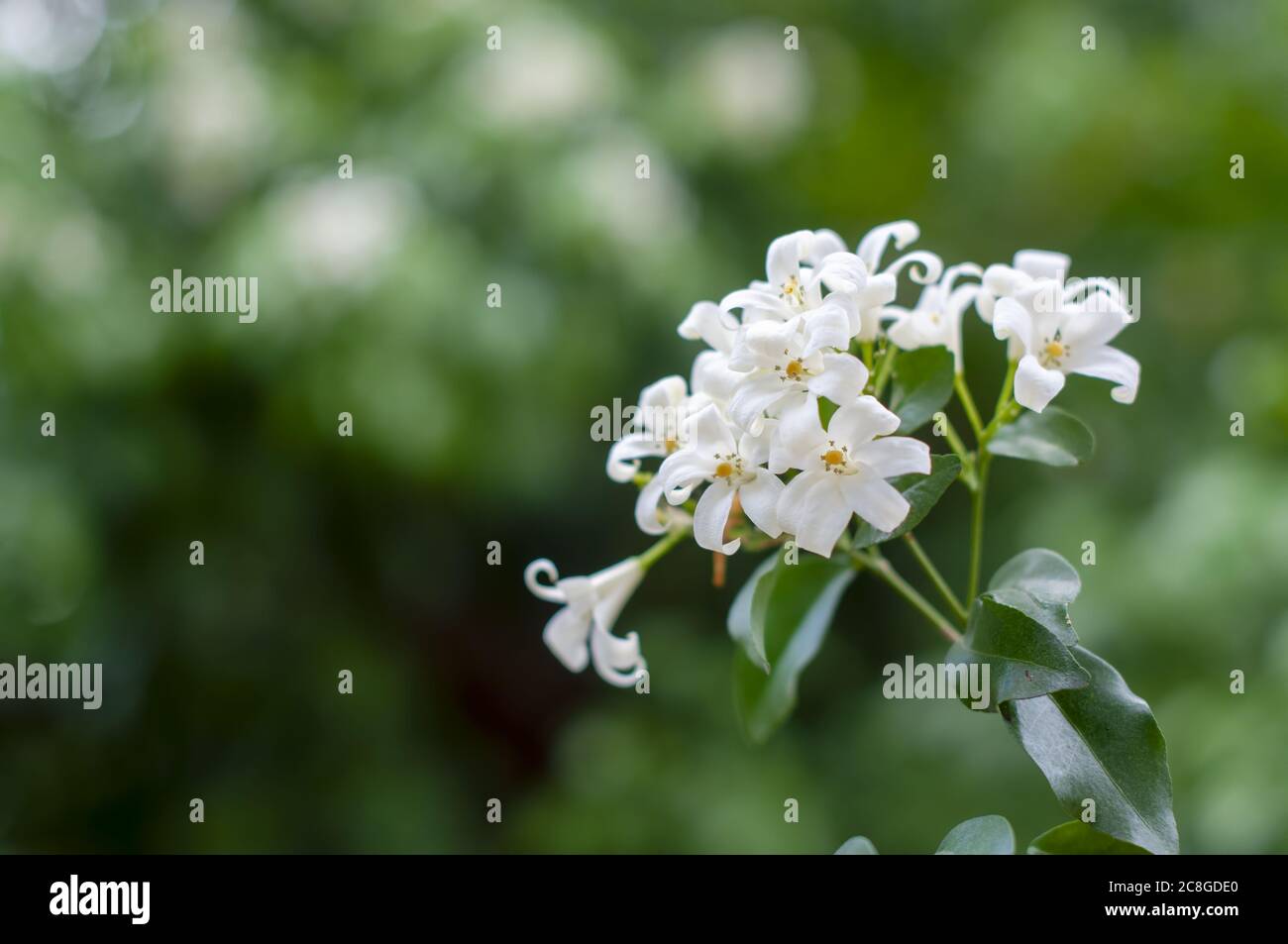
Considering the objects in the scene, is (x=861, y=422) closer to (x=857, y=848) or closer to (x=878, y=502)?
(x=878, y=502)

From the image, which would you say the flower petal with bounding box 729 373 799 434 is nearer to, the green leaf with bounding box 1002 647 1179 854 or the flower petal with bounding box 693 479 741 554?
the flower petal with bounding box 693 479 741 554

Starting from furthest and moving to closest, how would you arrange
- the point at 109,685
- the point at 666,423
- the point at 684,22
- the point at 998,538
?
the point at 684,22
the point at 998,538
the point at 109,685
the point at 666,423

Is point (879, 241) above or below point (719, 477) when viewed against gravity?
above

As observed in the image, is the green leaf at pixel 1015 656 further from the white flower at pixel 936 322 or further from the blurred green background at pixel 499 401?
the blurred green background at pixel 499 401

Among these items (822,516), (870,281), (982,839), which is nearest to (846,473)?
(822,516)

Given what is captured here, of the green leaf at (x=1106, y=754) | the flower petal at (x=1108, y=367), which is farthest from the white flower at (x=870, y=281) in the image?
the green leaf at (x=1106, y=754)

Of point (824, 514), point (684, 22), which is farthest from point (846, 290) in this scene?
point (684, 22)

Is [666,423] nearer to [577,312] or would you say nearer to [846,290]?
[846,290]
